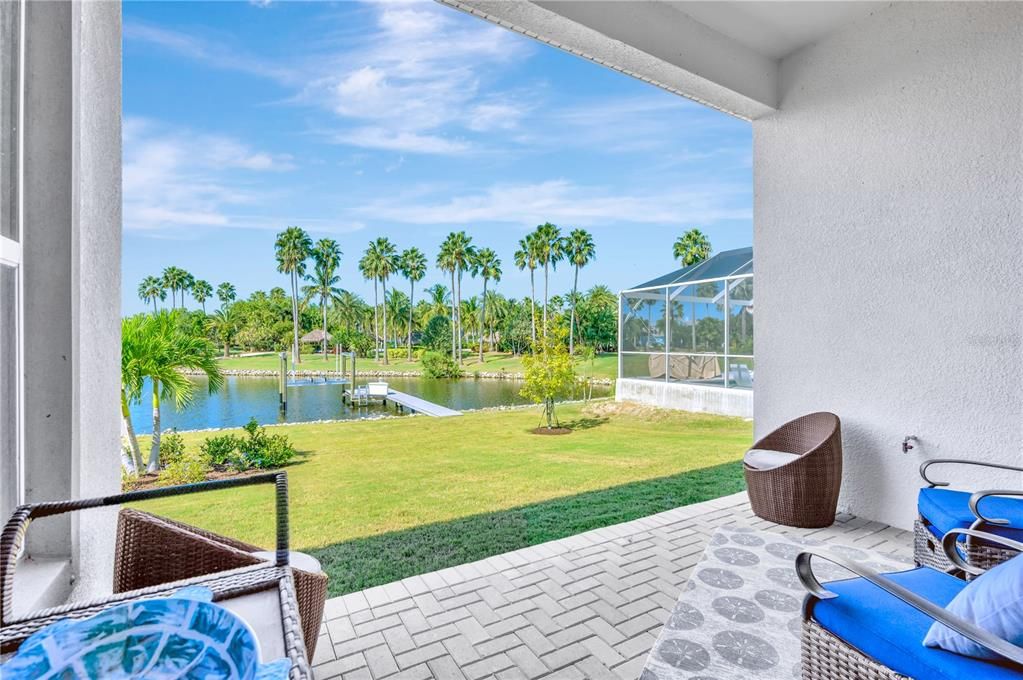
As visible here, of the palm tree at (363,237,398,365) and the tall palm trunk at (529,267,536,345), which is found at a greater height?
the palm tree at (363,237,398,365)

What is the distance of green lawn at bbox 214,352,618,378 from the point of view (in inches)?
295

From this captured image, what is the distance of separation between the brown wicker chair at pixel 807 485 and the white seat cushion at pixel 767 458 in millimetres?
57

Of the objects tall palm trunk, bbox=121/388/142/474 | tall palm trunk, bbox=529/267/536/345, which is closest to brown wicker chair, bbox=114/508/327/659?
tall palm trunk, bbox=121/388/142/474

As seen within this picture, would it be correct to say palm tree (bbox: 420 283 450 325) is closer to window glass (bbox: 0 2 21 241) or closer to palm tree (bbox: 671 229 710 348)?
palm tree (bbox: 671 229 710 348)

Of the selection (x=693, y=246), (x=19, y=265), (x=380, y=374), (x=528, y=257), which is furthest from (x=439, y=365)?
(x=19, y=265)

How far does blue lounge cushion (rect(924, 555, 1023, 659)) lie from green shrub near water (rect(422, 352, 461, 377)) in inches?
470

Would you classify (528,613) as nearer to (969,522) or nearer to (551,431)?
(969,522)

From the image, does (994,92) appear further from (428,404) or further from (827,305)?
(428,404)

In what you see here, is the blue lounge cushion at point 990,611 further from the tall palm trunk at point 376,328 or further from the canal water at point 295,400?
the tall palm trunk at point 376,328

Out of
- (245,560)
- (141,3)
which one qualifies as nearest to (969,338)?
(245,560)

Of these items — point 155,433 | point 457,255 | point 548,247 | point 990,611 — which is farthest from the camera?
point 548,247

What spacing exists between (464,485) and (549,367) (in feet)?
12.2

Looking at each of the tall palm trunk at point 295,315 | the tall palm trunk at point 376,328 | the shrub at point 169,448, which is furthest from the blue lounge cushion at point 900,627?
the tall palm trunk at point 376,328

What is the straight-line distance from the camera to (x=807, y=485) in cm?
286
